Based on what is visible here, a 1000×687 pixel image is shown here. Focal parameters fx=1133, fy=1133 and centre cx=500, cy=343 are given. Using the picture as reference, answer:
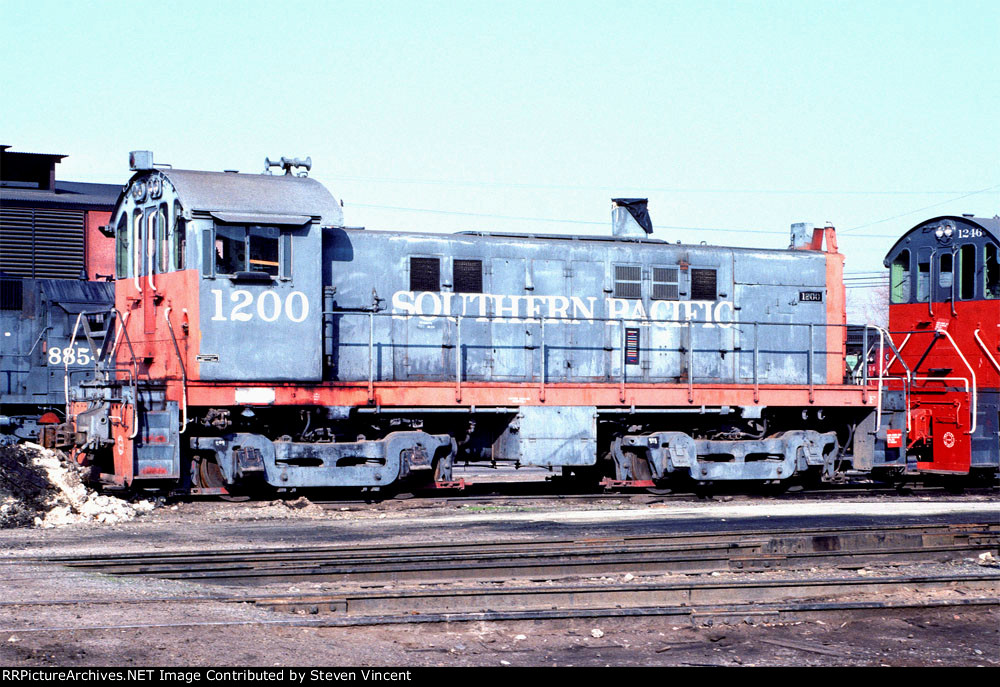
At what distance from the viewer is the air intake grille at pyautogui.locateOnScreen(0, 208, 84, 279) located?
2516 centimetres

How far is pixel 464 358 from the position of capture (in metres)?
14.4

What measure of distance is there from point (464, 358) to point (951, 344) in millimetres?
7345

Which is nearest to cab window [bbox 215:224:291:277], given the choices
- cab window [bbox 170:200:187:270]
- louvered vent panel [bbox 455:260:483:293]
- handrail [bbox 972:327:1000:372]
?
cab window [bbox 170:200:187:270]

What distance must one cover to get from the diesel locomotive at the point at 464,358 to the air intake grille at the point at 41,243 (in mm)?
9611

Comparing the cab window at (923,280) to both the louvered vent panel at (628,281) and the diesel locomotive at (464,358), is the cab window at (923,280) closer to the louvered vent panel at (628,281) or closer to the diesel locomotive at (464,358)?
the diesel locomotive at (464,358)

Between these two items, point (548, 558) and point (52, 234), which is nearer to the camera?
point (548, 558)

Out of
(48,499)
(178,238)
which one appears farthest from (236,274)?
(48,499)

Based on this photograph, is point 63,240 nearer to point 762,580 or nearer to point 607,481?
point 607,481

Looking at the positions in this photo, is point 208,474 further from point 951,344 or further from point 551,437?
point 951,344

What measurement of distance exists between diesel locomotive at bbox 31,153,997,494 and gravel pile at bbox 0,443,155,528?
1.16ft

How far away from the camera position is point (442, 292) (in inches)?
564
